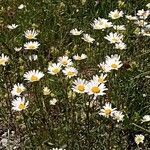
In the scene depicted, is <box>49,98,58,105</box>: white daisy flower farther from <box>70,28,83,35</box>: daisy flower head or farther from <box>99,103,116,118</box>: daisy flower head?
<box>70,28,83,35</box>: daisy flower head

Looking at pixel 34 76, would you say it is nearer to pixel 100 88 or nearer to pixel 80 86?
pixel 80 86

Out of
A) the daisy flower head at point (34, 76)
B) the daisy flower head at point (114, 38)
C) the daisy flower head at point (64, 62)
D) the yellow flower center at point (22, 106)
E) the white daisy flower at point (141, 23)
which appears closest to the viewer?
the yellow flower center at point (22, 106)

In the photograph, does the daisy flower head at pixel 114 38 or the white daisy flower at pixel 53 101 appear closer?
the white daisy flower at pixel 53 101

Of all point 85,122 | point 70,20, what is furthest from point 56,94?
point 70,20

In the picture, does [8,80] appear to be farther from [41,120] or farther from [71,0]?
[71,0]

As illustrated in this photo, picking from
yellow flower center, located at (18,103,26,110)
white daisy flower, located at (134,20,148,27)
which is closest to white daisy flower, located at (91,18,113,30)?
white daisy flower, located at (134,20,148,27)

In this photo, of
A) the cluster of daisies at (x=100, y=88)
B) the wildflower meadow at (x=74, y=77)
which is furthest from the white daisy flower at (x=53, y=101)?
the cluster of daisies at (x=100, y=88)

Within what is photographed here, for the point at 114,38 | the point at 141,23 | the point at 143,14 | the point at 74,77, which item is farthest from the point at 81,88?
the point at 143,14

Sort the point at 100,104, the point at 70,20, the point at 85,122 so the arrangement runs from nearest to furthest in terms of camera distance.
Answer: the point at 85,122 → the point at 100,104 → the point at 70,20

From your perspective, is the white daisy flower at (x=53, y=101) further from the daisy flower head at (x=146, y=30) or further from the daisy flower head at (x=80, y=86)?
the daisy flower head at (x=146, y=30)
